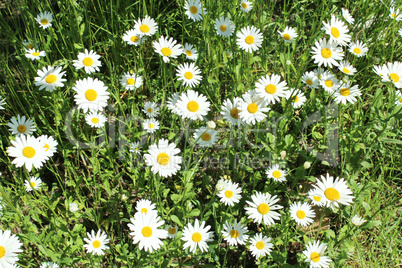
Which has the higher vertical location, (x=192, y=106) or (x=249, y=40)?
(x=249, y=40)

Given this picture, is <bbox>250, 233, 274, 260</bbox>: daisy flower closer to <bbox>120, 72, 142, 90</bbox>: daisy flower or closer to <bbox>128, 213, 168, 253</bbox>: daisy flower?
<bbox>128, 213, 168, 253</bbox>: daisy flower

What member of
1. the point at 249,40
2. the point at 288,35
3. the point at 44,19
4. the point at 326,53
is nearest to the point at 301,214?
the point at 326,53

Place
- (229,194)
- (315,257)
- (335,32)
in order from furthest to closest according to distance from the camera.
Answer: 1. (335,32)
2. (229,194)
3. (315,257)

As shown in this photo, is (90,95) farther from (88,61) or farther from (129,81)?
(129,81)

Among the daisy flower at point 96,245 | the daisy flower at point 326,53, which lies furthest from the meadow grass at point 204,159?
the daisy flower at point 326,53

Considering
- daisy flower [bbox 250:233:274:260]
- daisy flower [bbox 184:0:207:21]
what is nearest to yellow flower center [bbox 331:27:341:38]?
daisy flower [bbox 184:0:207:21]

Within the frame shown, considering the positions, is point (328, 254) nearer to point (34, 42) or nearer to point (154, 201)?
point (154, 201)
